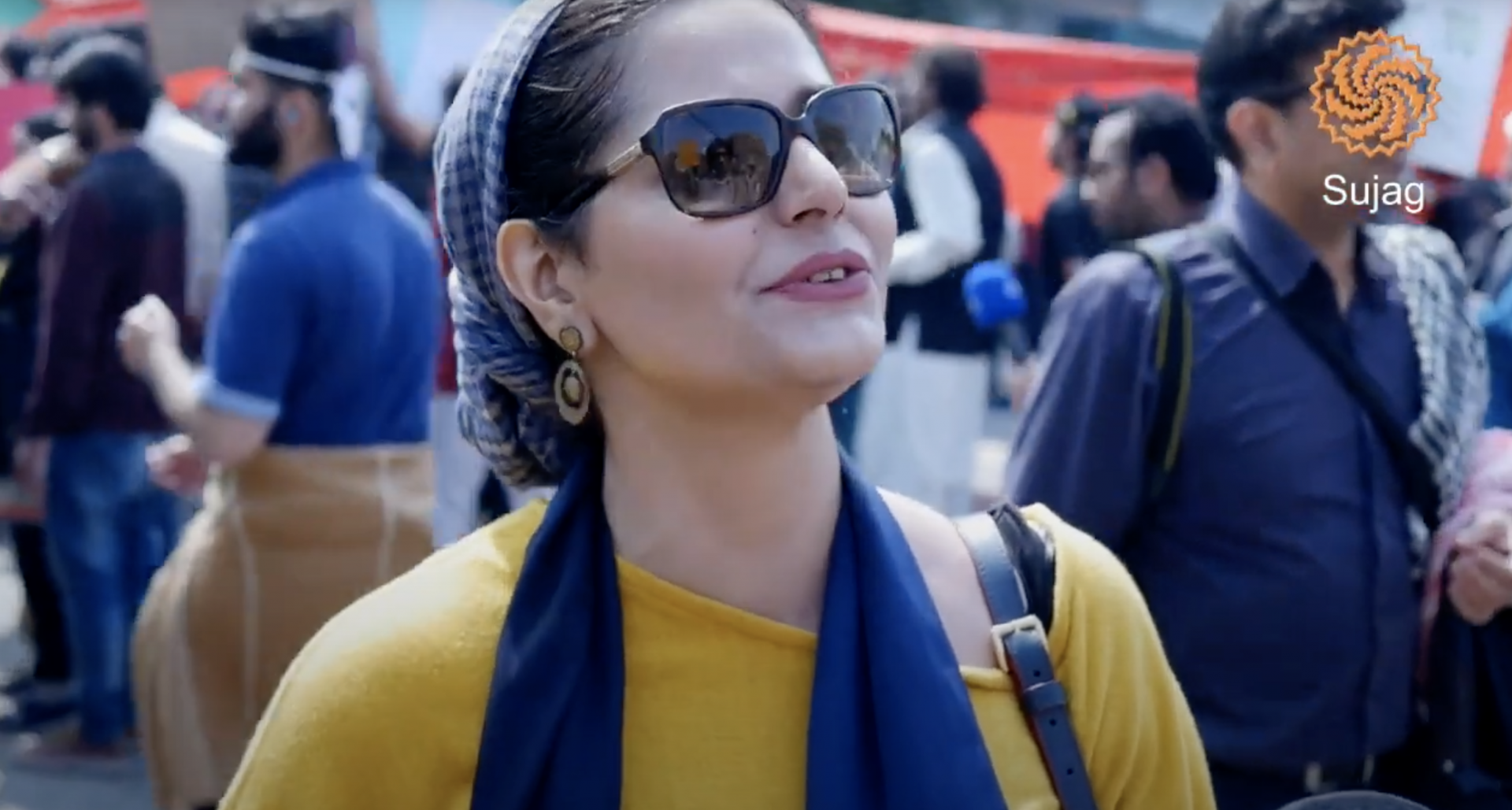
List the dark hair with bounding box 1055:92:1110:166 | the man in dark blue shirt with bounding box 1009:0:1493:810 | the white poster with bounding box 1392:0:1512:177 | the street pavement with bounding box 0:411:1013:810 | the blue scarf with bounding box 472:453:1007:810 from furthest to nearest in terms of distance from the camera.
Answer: the dark hair with bounding box 1055:92:1110:166
the street pavement with bounding box 0:411:1013:810
the white poster with bounding box 1392:0:1512:177
the man in dark blue shirt with bounding box 1009:0:1493:810
the blue scarf with bounding box 472:453:1007:810

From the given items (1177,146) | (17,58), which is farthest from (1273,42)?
(17,58)

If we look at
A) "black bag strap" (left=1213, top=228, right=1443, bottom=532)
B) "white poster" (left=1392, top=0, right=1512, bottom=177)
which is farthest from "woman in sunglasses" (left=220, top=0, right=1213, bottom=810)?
"white poster" (left=1392, top=0, right=1512, bottom=177)

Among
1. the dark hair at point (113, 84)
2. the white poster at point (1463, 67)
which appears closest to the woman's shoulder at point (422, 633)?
the white poster at point (1463, 67)

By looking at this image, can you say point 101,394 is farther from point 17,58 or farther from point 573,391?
point 17,58

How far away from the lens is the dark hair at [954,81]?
21.1ft

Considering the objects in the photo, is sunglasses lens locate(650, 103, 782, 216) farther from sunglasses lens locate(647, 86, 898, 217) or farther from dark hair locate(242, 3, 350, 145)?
dark hair locate(242, 3, 350, 145)

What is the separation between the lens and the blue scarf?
1504 mm

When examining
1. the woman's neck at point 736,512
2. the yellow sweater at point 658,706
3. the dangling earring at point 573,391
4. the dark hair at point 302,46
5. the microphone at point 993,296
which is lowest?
the microphone at point 993,296

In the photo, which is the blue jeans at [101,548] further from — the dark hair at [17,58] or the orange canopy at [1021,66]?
the orange canopy at [1021,66]

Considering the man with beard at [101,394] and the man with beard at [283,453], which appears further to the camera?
the man with beard at [101,394]

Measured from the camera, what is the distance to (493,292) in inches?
67.9

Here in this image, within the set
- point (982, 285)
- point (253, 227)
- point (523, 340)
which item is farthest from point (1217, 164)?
point (523, 340)

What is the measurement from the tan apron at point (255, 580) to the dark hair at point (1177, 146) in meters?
2.09

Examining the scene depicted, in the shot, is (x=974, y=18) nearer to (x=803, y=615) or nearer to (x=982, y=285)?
(x=982, y=285)
